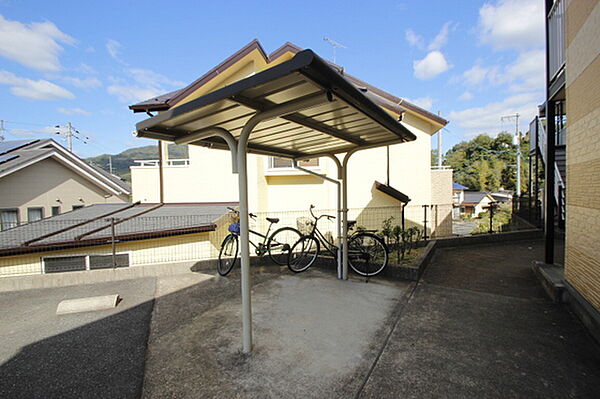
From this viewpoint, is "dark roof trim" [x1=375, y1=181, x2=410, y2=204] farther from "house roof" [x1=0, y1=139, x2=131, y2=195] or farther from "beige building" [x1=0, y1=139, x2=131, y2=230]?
"house roof" [x1=0, y1=139, x2=131, y2=195]

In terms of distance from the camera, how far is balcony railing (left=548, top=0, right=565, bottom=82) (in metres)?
4.90

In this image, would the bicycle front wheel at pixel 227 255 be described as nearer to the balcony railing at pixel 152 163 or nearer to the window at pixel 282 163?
the window at pixel 282 163

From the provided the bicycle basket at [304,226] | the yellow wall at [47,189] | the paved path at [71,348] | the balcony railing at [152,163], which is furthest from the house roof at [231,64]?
the yellow wall at [47,189]

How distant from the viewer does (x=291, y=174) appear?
8156 millimetres

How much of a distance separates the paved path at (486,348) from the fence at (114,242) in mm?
3078

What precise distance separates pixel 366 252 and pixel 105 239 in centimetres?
531

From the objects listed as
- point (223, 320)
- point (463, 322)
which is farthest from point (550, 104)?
point (223, 320)

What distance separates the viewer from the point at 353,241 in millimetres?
5129

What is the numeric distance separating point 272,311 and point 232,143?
2218mm

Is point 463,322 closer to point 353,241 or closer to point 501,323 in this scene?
point 501,323

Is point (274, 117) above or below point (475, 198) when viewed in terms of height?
above

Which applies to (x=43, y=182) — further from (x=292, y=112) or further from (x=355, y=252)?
(x=292, y=112)

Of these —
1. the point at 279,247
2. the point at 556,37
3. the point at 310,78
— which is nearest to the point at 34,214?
the point at 279,247


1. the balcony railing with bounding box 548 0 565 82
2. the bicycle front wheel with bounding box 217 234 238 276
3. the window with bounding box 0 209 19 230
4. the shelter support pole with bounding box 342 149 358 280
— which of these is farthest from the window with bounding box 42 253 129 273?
the balcony railing with bounding box 548 0 565 82
